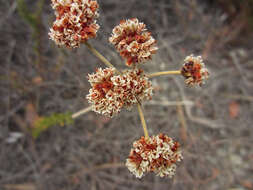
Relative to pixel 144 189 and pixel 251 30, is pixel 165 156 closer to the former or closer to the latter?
pixel 144 189

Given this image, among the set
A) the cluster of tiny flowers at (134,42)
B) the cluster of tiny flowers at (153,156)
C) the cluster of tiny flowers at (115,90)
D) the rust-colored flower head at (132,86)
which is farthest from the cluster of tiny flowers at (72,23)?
the cluster of tiny flowers at (153,156)

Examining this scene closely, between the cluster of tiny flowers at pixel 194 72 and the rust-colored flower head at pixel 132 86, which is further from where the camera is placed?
the cluster of tiny flowers at pixel 194 72

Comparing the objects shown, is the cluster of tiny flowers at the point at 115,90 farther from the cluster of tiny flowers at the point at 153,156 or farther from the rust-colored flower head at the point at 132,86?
the cluster of tiny flowers at the point at 153,156

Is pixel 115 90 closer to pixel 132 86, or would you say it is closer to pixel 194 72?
pixel 132 86

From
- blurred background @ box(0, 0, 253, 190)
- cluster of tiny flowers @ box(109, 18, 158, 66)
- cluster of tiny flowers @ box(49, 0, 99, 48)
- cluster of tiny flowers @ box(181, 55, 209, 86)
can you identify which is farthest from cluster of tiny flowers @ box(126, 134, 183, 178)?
blurred background @ box(0, 0, 253, 190)

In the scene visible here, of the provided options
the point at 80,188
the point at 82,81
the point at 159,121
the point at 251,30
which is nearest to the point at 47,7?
the point at 82,81

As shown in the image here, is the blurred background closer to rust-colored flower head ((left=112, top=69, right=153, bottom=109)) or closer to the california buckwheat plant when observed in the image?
the california buckwheat plant

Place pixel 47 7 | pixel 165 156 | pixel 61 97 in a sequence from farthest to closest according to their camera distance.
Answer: pixel 47 7, pixel 61 97, pixel 165 156
